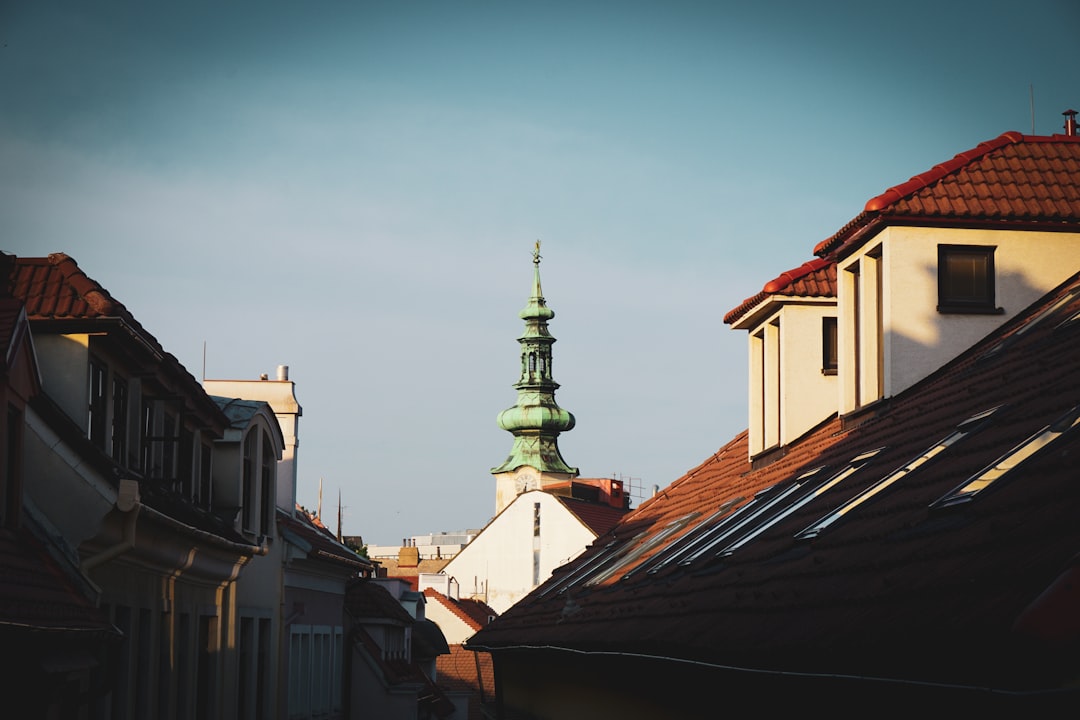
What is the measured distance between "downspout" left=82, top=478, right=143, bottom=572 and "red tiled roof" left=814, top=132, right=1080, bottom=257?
264 inches

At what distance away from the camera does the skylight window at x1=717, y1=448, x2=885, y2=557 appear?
10.9 m

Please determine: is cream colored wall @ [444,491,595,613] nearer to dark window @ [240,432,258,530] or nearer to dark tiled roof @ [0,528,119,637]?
dark window @ [240,432,258,530]

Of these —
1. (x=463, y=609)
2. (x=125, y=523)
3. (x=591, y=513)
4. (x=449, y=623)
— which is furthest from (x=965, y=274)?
(x=591, y=513)

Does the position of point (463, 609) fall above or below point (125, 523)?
below

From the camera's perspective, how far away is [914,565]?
6.25m

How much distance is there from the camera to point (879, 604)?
5949mm

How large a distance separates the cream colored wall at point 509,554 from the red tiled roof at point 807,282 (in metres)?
73.6

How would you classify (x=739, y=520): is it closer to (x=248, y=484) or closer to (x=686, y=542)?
Result: (x=686, y=542)

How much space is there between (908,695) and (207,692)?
15.6 meters

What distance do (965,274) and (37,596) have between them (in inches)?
330

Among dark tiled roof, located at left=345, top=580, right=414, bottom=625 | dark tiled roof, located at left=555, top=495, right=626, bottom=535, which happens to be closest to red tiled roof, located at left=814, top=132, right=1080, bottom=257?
dark tiled roof, located at left=345, top=580, right=414, bottom=625

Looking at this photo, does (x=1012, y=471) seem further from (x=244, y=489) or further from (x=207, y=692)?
(x=244, y=489)

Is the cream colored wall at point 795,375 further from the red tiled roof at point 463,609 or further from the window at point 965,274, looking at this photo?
the red tiled roof at point 463,609

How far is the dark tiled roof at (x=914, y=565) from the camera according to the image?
4.60 metres
